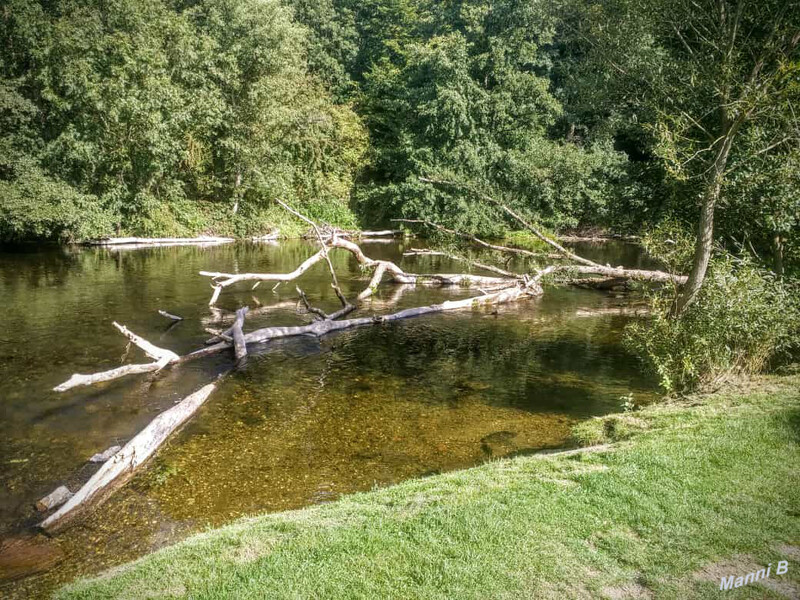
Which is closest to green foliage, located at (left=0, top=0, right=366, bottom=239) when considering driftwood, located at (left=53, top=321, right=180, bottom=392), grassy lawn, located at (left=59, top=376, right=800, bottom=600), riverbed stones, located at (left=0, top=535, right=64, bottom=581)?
driftwood, located at (left=53, top=321, right=180, bottom=392)

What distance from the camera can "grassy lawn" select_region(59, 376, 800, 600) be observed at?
189 inches

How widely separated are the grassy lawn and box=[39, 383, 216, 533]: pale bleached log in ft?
7.19

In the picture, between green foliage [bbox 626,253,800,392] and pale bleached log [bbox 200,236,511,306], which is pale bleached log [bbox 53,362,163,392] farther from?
green foliage [bbox 626,253,800,392]

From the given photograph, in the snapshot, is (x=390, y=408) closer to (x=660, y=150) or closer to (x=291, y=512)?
(x=291, y=512)

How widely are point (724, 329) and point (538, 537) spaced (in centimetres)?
635

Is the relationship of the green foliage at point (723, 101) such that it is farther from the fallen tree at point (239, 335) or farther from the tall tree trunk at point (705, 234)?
the fallen tree at point (239, 335)

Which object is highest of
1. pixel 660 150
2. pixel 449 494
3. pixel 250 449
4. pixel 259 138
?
pixel 259 138

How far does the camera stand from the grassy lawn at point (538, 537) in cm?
480

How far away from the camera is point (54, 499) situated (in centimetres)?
749

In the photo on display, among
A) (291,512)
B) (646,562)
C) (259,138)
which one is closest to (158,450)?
→ (291,512)

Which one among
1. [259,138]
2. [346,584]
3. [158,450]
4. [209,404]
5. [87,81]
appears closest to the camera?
[346,584]

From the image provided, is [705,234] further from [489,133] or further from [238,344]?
[489,133]

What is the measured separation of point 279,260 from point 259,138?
14.0 metres

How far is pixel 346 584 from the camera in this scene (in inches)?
190
